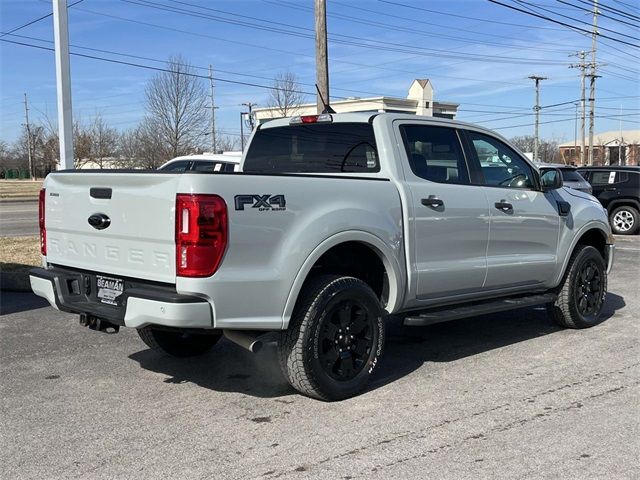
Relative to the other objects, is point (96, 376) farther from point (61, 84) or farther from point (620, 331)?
point (61, 84)

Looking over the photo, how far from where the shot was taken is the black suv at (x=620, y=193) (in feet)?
57.6

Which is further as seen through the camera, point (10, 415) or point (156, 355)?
point (156, 355)

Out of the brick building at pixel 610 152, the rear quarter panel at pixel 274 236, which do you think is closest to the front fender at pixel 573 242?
the rear quarter panel at pixel 274 236

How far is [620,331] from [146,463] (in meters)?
5.12

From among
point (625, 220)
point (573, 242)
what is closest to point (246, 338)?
point (573, 242)

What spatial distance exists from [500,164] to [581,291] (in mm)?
1749

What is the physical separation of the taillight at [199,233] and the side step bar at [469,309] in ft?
6.03

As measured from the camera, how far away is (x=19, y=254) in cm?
1103

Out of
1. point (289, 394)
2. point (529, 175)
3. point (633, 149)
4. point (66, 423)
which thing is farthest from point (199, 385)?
point (633, 149)

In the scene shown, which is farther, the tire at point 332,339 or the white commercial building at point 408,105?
the white commercial building at point 408,105

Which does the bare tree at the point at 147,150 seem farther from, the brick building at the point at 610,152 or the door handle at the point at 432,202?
the brick building at the point at 610,152

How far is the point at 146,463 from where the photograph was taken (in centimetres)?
371

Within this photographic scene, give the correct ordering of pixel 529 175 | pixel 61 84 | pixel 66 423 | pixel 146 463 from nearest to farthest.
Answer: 1. pixel 146 463
2. pixel 66 423
3. pixel 529 175
4. pixel 61 84

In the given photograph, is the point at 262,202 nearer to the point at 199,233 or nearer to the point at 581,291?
the point at 199,233
